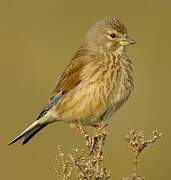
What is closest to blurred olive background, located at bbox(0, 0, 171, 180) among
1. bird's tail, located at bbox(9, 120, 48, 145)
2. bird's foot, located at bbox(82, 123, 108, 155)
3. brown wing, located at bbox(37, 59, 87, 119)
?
bird's tail, located at bbox(9, 120, 48, 145)

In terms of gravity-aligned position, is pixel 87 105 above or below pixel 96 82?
below

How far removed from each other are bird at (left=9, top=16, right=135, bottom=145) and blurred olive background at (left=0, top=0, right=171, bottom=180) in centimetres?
213

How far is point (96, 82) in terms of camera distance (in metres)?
8.28

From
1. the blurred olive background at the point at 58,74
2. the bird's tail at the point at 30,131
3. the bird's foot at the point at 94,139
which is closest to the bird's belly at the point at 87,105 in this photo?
the bird's tail at the point at 30,131

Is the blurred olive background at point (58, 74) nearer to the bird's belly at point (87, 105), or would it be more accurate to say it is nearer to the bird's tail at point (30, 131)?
the bird's tail at point (30, 131)

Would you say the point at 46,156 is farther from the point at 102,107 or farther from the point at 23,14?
the point at 23,14

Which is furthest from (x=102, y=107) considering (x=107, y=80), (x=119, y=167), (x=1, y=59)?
(x=1, y=59)

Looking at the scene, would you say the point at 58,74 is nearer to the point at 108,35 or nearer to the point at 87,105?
the point at 108,35

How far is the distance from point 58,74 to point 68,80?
15.9ft

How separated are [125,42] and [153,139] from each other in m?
2.30

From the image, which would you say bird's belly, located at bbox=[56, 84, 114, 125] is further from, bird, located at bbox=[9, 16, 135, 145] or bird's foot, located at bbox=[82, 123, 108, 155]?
bird's foot, located at bbox=[82, 123, 108, 155]

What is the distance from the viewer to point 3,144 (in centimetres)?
1183

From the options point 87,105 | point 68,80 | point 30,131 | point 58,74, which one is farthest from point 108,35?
point 58,74

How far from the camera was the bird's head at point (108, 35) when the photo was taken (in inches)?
337
